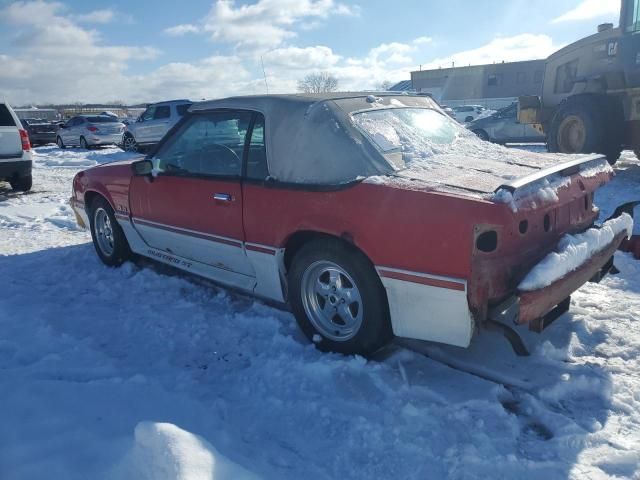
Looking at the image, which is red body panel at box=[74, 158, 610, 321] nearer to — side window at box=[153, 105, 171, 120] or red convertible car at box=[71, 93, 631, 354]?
red convertible car at box=[71, 93, 631, 354]

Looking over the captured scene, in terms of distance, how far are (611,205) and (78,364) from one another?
6.50 metres

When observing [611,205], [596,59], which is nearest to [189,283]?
[611,205]

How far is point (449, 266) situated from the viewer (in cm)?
255

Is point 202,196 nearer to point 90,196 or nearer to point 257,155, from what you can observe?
point 257,155

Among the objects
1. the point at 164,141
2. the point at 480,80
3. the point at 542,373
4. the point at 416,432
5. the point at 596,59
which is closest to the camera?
the point at 416,432

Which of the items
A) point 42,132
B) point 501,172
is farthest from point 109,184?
point 42,132

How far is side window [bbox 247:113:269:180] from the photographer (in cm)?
340

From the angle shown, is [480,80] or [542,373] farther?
[480,80]

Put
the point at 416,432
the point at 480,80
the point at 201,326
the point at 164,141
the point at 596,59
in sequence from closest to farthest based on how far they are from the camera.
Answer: the point at 416,432 < the point at 201,326 < the point at 164,141 < the point at 596,59 < the point at 480,80

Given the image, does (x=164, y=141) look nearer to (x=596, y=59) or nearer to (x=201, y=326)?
(x=201, y=326)

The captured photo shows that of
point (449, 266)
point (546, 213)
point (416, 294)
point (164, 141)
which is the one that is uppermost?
point (164, 141)

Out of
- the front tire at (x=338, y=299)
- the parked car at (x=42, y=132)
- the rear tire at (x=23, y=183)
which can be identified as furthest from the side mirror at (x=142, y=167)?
the parked car at (x=42, y=132)

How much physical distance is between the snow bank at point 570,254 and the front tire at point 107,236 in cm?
376

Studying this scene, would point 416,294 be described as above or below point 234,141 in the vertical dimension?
below
